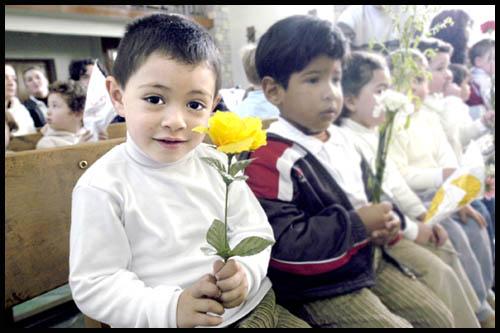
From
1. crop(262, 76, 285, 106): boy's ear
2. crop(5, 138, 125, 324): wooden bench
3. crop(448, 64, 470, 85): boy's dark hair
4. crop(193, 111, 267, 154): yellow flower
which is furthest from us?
crop(448, 64, 470, 85): boy's dark hair

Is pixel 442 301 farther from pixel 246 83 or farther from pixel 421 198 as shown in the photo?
pixel 246 83

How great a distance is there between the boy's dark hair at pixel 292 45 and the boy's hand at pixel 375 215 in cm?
25

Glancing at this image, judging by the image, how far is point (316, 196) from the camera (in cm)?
60

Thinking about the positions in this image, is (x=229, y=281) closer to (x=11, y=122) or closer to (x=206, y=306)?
(x=206, y=306)

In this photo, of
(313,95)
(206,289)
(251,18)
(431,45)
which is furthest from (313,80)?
(206,289)

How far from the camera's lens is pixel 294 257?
1.95ft

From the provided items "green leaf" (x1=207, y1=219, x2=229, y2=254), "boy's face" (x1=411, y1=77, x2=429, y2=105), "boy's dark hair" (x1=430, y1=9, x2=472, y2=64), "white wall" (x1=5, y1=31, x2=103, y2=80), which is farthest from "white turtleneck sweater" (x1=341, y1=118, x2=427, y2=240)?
"white wall" (x1=5, y1=31, x2=103, y2=80)

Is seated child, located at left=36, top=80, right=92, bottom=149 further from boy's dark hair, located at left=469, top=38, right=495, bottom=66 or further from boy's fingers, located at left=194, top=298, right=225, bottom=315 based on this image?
boy's dark hair, located at left=469, top=38, right=495, bottom=66

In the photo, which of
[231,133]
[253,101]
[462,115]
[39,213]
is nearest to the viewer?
[231,133]

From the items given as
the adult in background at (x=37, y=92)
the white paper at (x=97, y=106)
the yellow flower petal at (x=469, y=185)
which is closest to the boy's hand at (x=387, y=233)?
the yellow flower petal at (x=469, y=185)

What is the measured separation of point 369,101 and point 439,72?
0.53 ft

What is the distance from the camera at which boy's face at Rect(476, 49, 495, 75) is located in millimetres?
681

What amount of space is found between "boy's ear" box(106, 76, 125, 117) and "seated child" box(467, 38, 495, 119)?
63 centimetres

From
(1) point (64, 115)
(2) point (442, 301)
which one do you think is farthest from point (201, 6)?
(2) point (442, 301)
